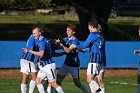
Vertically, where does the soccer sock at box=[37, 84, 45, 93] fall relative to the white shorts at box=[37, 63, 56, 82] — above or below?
below

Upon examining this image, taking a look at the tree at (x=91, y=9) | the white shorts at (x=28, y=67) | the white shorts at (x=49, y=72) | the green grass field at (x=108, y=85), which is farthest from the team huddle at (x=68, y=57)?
the tree at (x=91, y=9)

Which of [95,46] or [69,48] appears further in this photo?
[69,48]

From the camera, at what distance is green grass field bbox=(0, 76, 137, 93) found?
18547 millimetres

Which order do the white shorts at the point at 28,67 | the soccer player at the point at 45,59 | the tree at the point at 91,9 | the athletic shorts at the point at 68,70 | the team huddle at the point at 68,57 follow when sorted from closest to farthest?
the soccer player at the point at 45,59 → the team huddle at the point at 68,57 → the athletic shorts at the point at 68,70 → the white shorts at the point at 28,67 → the tree at the point at 91,9

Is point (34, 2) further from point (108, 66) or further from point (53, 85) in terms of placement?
point (53, 85)

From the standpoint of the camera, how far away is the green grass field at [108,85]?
18.5 metres

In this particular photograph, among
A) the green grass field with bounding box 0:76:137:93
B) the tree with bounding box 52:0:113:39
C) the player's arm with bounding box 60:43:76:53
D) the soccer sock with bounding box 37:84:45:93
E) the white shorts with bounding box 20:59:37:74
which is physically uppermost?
the player's arm with bounding box 60:43:76:53

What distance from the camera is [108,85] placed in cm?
2062

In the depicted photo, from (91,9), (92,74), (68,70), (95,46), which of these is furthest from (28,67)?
(91,9)

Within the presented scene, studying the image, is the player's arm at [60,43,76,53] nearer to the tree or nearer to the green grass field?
the green grass field

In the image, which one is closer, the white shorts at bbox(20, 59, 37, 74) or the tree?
the white shorts at bbox(20, 59, 37, 74)

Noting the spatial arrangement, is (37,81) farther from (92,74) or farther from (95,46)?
(95,46)

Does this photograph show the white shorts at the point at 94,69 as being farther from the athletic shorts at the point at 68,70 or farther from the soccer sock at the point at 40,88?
the soccer sock at the point at 40,88

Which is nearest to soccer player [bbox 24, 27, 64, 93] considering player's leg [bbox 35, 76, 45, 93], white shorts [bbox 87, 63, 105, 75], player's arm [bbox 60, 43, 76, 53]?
player's leg [bbox 35, 76, 45, 93]
